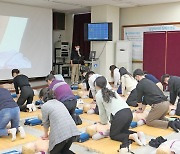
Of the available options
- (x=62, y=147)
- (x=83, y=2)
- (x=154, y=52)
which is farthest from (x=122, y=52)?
(x=62, y=147)

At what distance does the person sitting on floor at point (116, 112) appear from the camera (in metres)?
3.78

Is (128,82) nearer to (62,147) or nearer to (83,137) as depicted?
(83,137)

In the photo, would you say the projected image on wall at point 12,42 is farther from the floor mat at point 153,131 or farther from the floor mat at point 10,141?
the floor mat at point 153,131

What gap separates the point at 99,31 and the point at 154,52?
6.67 ft

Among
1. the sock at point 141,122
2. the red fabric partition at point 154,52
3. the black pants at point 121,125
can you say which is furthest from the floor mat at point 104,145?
the red fabric partition at point 154,52

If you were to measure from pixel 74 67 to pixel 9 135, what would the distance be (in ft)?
20.8

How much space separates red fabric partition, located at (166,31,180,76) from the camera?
8703mm

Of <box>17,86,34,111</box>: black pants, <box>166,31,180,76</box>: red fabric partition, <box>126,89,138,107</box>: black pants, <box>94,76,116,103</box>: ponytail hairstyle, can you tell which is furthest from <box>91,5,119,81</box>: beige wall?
<box>94,76,116,103</box>: ponytail hairstyle

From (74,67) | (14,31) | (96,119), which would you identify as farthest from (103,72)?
(96,119)

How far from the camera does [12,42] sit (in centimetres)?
962

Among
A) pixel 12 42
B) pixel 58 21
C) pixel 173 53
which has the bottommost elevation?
pixel 173 53

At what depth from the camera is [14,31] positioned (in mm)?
9672

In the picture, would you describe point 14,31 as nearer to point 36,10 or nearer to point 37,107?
point 36,10

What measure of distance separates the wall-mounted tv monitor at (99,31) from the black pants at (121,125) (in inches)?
241
